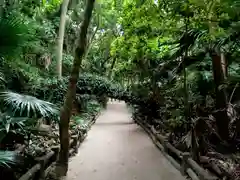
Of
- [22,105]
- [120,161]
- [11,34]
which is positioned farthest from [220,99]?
[11,34]

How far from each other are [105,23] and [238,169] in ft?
57.3

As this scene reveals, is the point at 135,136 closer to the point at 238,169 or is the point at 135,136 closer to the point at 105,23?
the point at 238,169

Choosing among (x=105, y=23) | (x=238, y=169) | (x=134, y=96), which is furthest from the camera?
(x=105, y=23)

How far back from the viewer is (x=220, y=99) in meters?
5.62

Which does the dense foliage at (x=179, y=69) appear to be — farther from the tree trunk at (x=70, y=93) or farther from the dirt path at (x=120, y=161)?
the dirt path at (x=120, y=161)

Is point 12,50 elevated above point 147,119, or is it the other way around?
point 12,50

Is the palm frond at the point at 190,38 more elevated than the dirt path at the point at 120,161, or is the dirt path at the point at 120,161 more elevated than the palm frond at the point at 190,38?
the palm frond at the point at 190,38

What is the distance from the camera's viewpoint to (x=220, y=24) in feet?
14.1

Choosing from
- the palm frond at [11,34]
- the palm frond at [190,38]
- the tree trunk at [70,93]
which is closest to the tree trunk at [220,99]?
the palm frond at [190,38]

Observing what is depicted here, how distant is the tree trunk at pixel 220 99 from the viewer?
18.2 ft

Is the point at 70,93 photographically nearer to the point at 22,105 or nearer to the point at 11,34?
the point at 22,105

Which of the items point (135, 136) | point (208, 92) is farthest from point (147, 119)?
point (208, 92)

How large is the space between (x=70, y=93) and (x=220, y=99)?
8.87 feet

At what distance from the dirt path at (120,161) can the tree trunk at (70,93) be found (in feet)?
1.35
